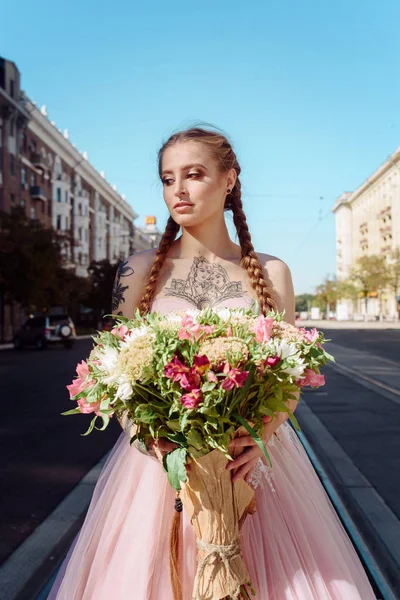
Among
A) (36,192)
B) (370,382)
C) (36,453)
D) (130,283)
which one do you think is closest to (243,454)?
(130,283)

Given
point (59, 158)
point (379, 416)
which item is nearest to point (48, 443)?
point (379, 416)

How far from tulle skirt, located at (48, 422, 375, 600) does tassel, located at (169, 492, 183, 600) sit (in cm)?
7

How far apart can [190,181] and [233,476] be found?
109cm

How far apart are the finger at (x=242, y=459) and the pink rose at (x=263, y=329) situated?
360mm

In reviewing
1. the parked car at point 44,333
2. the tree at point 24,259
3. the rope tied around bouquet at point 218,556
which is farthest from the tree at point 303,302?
the rope tied around bouquet at point 218,556

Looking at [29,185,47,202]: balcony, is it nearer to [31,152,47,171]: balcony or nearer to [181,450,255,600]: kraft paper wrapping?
[31,152,47,171]: balcony

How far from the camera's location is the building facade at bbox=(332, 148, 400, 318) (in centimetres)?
7325

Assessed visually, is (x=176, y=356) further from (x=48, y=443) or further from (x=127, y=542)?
(x=48, y=443)

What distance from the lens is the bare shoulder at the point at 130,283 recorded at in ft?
7.99

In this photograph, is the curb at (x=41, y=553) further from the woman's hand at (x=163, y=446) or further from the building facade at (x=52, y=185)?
the building facade at (x=52, y=185)

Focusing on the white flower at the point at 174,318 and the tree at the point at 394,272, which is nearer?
the white flower at the point at 174,318

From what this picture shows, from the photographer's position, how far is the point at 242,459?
1785 mm

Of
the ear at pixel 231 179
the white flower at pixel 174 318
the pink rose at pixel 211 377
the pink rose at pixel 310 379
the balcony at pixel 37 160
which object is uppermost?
the balcony at pixel 37 160

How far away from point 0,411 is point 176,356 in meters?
9.16
